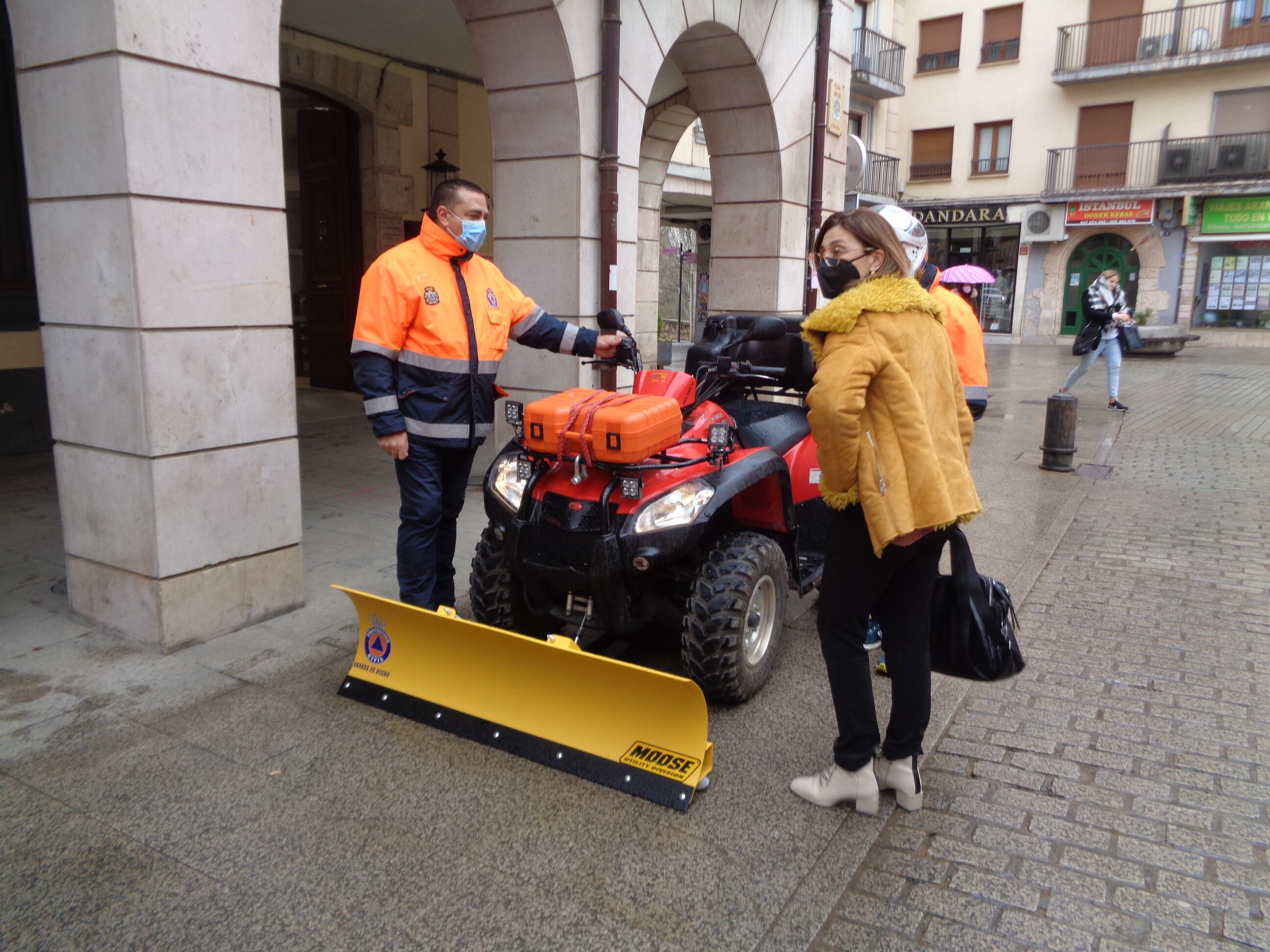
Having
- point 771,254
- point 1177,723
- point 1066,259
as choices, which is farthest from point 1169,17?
point 1177,723

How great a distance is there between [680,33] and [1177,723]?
585 cm

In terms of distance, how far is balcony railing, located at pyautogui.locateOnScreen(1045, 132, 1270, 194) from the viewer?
24656 millimetres

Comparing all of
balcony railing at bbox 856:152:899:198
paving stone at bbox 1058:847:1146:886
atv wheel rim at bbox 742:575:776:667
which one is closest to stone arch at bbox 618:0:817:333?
atv wheel rim at bbox 742:575:776:667

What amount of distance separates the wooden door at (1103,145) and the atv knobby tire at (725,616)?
27.8 meters

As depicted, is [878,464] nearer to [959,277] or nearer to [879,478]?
[879,478]

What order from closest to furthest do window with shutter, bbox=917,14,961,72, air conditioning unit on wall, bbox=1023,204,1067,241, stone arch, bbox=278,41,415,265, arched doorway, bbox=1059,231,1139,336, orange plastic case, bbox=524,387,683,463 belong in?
orange plastic case, bbox=524,387,683,463 < stone arch, bbox=278,41,415,265 < arched doorway, bbox=1059,231,1139,336 < air conditioning unit on wall, bbox=1023,204,1067,241 < window with shutter, bbox=917,14,961,72

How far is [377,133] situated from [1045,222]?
22.8 metres

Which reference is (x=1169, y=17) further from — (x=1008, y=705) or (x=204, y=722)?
(x=204, y=722)

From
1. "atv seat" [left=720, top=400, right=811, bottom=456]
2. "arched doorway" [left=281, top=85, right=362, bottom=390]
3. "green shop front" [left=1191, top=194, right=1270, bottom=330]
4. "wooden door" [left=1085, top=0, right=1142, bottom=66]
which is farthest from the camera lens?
"wooden door" [left=1085, top=0, right=1142, bottom=66]

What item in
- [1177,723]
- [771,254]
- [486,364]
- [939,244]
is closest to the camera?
[1177,723]

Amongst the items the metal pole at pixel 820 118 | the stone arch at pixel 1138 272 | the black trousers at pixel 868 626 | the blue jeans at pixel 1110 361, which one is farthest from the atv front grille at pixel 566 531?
the stone arch at pixel 1138 272

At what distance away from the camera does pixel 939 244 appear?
1184 inches

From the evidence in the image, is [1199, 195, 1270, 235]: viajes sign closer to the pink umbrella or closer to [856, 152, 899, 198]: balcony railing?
[856, 152, 899, 198]: balcony railing

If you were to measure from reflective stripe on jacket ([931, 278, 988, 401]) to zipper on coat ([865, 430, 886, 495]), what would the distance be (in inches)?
64.6
